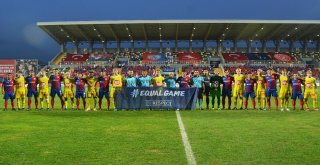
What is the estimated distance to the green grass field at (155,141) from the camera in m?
8.47

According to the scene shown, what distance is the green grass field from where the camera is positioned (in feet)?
27.8

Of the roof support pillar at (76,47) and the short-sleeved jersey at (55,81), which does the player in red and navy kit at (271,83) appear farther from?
the roof support pillar at (76,47)

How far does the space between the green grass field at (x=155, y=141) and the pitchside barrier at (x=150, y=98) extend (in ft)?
18.9

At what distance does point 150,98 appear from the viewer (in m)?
21.4

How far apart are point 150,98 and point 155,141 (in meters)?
10.8

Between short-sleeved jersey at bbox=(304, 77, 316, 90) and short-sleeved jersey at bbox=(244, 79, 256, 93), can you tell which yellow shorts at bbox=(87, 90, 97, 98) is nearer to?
short-sleeved jersey at bbox=(244, 79, 256, 93)

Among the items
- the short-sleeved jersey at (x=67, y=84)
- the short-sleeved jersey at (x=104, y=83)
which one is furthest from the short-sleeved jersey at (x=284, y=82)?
the short-sleeved jersey at (x=67, y=84)

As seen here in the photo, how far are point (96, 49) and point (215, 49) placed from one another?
21949 mm

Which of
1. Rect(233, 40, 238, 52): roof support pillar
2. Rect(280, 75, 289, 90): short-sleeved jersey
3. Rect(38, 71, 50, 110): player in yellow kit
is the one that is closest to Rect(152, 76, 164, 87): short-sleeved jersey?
Rect(38, 71, 50, 110): player in yellow kit

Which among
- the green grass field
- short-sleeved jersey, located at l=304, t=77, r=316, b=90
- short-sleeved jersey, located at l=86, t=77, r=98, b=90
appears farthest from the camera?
short-sleeved jersey, located at l=86, t=77, r=98, b=90

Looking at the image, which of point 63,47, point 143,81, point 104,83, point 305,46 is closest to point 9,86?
point 104,83

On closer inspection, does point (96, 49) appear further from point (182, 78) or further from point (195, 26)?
point (182, 78)

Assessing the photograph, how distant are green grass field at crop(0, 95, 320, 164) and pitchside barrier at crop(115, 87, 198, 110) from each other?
18.9 feet

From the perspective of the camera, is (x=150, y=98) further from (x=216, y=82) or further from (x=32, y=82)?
(x=32, y=82)
